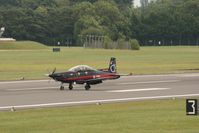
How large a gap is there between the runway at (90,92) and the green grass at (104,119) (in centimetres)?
327

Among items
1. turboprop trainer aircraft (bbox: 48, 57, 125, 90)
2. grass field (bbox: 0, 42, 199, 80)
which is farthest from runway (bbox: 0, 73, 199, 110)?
grass field (bbox: 0, 42, 199, 80)

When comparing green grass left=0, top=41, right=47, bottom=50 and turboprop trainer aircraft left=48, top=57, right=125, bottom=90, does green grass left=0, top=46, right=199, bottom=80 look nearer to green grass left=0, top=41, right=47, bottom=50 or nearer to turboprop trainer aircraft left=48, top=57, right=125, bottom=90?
turboprop trainer aircraft left=48, top=57, right=125, bottom=90

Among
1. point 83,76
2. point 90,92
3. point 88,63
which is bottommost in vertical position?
point 88,63

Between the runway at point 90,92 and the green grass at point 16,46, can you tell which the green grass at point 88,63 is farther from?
the green grass at point 16,46

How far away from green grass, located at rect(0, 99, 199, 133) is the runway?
3.27 metres

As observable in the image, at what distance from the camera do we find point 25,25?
18550 centimetres

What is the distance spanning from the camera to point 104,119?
23547 millimetres

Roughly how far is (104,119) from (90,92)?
49.3 feet

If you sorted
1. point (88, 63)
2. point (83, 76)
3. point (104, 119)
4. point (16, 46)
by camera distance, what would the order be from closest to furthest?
point (104, 119), point (83, 76), point (88, 63), point (16, 46)

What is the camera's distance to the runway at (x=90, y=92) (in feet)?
106

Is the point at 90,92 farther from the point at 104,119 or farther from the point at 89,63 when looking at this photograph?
the point at 89,63

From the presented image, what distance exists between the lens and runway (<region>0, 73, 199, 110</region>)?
106ft

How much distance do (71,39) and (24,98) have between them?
160 m

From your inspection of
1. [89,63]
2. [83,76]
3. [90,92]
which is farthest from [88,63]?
[90,92]
